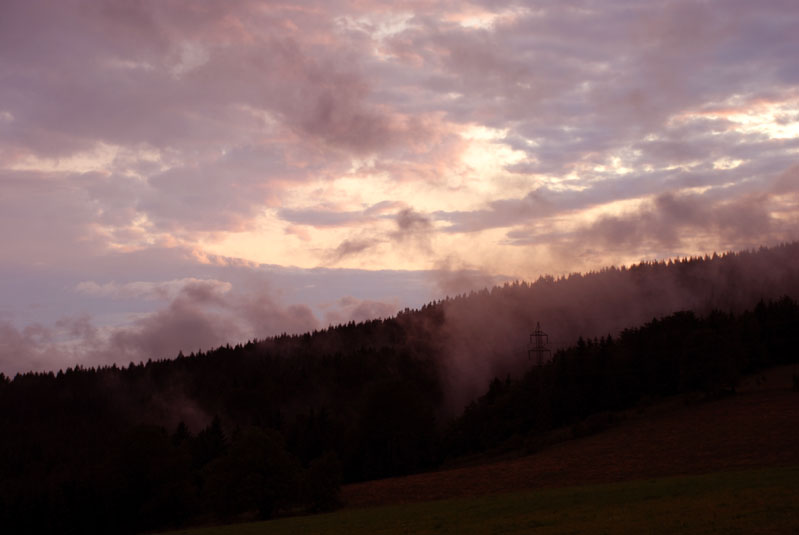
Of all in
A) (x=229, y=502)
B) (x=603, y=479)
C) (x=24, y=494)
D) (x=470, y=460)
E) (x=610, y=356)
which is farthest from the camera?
(x=610, y=356)

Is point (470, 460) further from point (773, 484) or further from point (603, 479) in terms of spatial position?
point (773, 484)

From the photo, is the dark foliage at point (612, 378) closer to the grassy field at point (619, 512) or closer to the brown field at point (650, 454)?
the brown field at point (650, 454)

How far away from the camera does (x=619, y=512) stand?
3753 cm

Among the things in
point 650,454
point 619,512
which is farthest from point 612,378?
point 619,512

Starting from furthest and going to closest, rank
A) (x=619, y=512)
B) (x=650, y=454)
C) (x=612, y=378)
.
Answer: (x=612, y=378) → (x=650, y=454) → (x=619, y=512)

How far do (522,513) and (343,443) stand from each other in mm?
85005

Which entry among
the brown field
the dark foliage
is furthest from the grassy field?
the dark foliage

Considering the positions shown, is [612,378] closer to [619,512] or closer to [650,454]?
[650,454]

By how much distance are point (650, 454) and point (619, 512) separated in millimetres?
42608

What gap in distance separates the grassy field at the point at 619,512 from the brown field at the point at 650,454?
13.9 metres

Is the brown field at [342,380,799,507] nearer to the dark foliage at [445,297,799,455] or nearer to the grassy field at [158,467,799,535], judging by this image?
the grassy field at [158,467,799,535]

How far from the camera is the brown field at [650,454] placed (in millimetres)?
66000

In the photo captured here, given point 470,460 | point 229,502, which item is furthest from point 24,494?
point 470,460

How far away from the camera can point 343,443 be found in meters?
125
